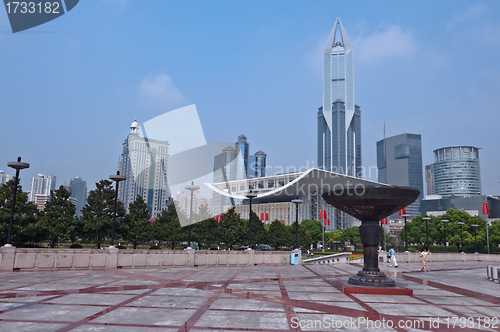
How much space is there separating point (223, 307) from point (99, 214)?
31649 millimetres

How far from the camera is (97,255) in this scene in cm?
2114

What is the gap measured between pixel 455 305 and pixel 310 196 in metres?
109

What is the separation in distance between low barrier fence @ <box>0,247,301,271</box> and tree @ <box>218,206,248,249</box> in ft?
88.1

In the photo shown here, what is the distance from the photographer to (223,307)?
9938 millimetres

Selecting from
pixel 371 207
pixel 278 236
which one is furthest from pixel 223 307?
pixel 278 236

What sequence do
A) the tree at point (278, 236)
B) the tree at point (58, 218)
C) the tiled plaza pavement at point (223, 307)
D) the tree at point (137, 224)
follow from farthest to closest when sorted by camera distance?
the tree at point (278, 236) < the tree at point (137, 224) < the tree at point (58, 218) < the tiled plaza pavement at point (223, 307)

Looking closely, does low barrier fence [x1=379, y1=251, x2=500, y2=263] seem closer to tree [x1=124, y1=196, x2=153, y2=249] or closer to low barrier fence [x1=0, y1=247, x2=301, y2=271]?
low barrier fence [x1=0, y1=247, x2=301, y2=271]

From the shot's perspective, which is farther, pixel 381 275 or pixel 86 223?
pixel 86 223

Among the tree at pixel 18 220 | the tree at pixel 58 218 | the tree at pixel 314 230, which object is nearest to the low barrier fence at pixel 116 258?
the tree at pixel 18 220

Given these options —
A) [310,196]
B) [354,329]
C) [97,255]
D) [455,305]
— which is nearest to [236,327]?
[354,329]

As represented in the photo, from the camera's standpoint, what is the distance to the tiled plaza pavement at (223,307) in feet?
25.9

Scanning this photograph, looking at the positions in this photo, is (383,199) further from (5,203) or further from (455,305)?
(5,203)

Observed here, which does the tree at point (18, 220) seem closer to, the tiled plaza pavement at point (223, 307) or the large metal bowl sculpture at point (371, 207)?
the tiled plaza pavement at point (223, 307)

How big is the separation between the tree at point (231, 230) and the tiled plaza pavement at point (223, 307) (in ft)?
135
